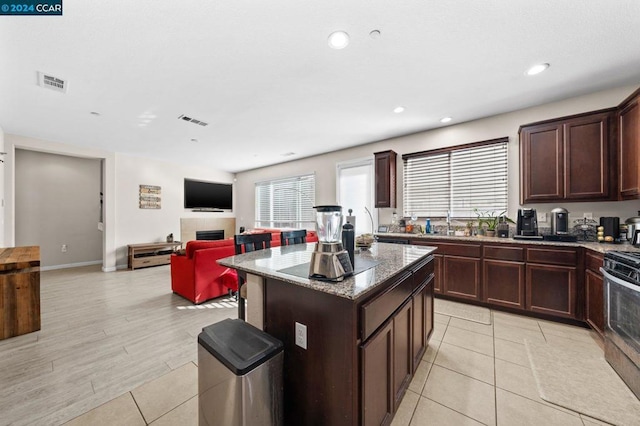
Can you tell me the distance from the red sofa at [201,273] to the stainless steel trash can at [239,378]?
2.26m

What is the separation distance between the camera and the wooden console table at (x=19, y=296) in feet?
7.91

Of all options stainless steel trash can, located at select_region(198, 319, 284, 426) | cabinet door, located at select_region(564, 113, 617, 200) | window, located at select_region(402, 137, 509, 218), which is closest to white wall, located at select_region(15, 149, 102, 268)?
stainless steel trash can, located at select_region(198, 319, 284, 426)

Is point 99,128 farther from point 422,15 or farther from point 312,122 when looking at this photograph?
point 422,15

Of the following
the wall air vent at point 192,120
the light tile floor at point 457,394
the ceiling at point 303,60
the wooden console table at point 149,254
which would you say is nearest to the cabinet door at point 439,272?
the light tile floor at point 457,394

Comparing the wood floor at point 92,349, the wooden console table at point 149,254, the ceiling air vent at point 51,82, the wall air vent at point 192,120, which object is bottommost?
the wood floor at point 92,349

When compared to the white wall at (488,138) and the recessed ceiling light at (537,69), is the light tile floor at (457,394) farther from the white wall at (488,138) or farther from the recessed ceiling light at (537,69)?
the recessed ceiling light at (537,69)

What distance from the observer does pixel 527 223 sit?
3146mm

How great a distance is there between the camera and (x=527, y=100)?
3082mm

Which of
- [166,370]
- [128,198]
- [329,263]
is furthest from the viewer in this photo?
[128,198]

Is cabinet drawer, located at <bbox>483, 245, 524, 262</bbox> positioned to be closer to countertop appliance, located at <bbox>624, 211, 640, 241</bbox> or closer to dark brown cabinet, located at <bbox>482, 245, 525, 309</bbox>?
dark brown cabinet, located at <bbox>482, 245, 525, 309</bbox>

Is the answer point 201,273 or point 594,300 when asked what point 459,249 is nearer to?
point 594,300

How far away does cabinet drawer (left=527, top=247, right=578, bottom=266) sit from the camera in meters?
2.63

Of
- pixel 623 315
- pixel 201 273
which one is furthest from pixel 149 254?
pixel 623 315

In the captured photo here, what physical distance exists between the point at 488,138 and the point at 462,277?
211cm
